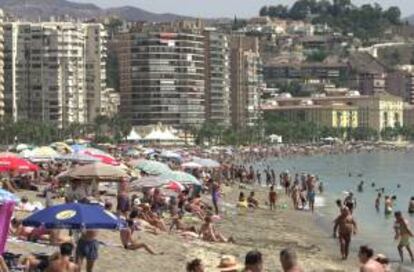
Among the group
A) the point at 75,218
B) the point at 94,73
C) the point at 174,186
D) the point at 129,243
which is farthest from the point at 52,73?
the point at 75,218

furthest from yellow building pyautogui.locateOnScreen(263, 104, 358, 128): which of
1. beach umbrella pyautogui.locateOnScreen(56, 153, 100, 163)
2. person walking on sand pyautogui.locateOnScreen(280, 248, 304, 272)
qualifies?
person walking on sand pyautogui.locateOnScreen(280, 248, 304, 272)

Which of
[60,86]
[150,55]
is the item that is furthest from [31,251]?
[150,55]

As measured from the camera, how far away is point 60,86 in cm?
14000

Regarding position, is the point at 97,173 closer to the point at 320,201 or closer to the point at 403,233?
the point at 403,233

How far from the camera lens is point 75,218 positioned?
553 inches

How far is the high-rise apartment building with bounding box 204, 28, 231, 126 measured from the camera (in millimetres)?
159375

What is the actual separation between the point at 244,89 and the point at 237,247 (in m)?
153

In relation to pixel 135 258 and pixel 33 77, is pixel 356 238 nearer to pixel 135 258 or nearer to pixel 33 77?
pixel 135 258

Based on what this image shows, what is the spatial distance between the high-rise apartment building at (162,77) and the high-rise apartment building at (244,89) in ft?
36.2

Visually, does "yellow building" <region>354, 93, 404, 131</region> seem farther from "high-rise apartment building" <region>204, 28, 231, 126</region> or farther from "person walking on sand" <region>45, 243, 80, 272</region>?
"person walking on sand" <region>45, 243, 80, 272</region>

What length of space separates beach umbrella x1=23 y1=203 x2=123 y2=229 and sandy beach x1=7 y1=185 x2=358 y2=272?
0.94 m

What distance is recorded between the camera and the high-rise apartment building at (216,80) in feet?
523

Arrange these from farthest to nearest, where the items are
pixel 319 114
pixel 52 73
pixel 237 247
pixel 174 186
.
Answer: pixel 319 114, pixel 52 73, pixel 174 186, pixel 237 247

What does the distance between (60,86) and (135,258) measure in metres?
125
